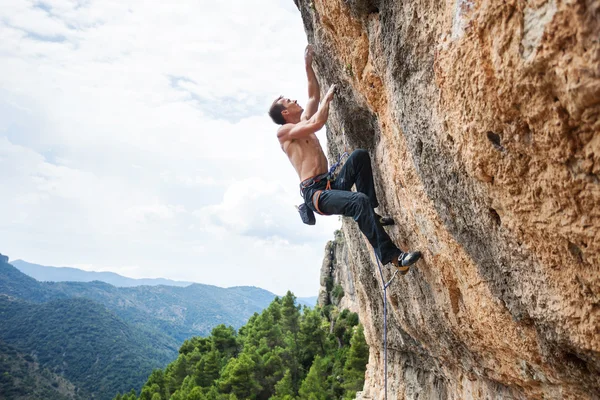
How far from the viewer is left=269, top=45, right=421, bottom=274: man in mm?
4566

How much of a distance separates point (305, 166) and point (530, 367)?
135 inches

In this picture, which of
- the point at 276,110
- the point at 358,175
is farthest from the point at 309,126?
the point at 276,110

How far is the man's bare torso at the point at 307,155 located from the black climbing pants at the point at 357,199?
15cm

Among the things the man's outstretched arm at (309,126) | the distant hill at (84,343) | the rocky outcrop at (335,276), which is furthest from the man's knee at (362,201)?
the distant hill at (84,343)

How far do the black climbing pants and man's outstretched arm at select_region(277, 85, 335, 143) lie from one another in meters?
0.62

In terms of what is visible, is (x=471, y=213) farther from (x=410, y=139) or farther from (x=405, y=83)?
(x=405, y=83)

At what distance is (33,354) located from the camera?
270ft

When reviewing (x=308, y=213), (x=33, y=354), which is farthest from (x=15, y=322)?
(x=308, y=213)

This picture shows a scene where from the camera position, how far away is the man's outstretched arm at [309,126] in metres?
4.73

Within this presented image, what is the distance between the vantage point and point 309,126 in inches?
189

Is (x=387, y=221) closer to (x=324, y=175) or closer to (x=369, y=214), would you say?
(x=369, y=214)

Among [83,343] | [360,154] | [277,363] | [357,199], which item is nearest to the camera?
[357,199]

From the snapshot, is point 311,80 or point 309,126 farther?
point 311,80

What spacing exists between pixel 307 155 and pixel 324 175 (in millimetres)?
376
